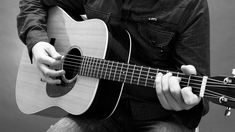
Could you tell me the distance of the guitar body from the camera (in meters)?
1.09

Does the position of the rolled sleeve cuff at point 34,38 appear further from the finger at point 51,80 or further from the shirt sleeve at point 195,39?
the shirt sleeve at point 195,39

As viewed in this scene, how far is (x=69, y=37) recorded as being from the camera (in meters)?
1.29

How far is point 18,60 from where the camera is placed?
224cm

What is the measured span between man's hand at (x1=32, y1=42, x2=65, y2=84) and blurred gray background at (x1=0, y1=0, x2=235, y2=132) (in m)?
0.85

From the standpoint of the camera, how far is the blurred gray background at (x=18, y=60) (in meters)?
1.71

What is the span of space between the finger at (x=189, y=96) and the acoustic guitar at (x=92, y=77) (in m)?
0.01

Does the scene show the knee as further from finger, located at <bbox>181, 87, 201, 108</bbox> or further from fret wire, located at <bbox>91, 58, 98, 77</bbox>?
finger, located at <bbox>181, 87, 201, 108</bbox>

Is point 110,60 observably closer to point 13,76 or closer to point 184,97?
point 184,97

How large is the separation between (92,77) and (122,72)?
13 centimetres

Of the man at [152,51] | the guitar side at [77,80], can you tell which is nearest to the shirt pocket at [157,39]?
the man at [152,51]

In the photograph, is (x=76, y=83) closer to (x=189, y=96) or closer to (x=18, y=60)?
(x=189, y=96)

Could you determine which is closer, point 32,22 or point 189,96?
point 189,96

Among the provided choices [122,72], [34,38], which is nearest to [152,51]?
[122,72]

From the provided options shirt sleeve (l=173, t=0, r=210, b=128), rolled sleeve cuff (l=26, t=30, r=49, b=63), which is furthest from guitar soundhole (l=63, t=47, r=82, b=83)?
shirt sleeve (l=173, t=0, r=210, b=128)
